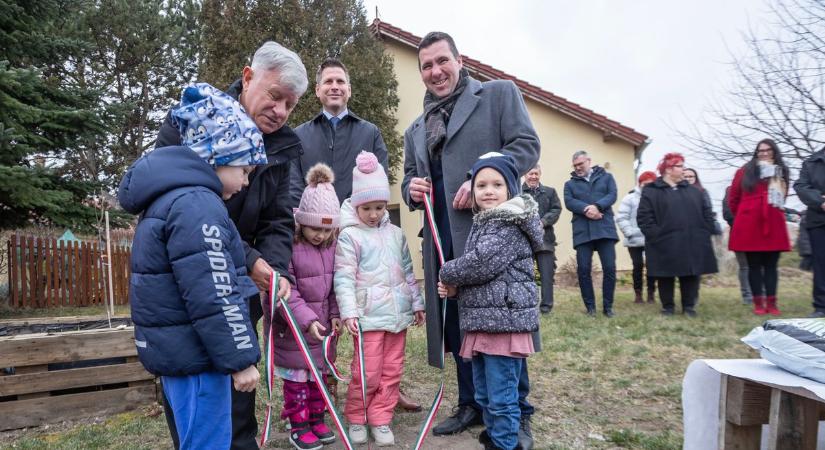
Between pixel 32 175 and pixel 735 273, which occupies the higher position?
pixel 32 175

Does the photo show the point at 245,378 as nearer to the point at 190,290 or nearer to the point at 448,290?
the point at 190,290

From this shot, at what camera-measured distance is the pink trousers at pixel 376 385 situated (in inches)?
125

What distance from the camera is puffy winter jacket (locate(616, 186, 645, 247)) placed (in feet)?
28.3

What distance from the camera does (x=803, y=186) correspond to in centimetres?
588

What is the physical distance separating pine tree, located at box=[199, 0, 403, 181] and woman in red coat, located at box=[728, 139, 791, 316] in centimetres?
939

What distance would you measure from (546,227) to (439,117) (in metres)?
4.74

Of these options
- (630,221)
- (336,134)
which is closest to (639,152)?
(630,221)

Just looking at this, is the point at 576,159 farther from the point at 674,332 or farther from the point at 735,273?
the point at 735,273

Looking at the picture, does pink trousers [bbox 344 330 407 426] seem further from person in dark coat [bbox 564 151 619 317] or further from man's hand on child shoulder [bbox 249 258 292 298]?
person in dark coat [bbox 564 151 619 317]

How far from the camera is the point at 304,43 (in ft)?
49.4

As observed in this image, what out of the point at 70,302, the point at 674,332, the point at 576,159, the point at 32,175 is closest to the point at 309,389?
the point at 674,332

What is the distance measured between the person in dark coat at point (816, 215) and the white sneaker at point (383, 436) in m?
5.25

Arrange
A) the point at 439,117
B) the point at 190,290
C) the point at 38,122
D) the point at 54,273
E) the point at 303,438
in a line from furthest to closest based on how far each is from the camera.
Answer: the point at 54,273, the point at 38,122, the point at 439,117, the point at 303,438, the point at 190,290

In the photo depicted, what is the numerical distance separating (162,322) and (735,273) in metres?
16.5
